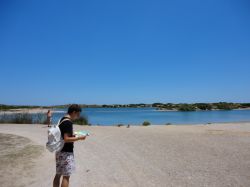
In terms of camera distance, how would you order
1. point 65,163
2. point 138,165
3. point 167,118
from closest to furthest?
point 65,163 → point 138,165 → point 167,118

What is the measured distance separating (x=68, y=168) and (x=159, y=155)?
190 inches

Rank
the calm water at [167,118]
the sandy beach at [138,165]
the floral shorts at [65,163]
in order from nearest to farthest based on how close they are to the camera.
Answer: the floral shorts at [65,163] < the sandy beach at [138,165] < the calm water at [167,118]

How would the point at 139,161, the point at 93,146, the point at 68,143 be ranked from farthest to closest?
the point at 93,146 < the point at 139,161 < the point at 68,143

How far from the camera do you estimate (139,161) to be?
320 inches

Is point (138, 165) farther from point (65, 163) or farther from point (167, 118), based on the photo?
point (167, 118)

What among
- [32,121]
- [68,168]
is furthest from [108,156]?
[32,121]

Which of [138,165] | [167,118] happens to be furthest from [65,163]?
[167,118]

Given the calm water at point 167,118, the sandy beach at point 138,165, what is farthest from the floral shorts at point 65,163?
the calm water at point 167,118

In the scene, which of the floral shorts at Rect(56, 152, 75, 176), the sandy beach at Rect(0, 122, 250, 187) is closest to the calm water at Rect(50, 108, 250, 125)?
the sandy beach at Rect(0, 122, 250, 187)

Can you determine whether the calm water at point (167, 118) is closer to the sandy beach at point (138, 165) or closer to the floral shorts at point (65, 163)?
the sandy beach at point (138, 165)

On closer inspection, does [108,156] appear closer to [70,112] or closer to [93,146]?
[93,146]

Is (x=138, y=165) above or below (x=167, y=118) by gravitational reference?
below

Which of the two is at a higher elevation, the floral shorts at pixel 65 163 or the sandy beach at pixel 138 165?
the floral shorts at pixel 65 163

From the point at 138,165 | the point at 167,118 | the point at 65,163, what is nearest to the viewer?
the point at 65,163
